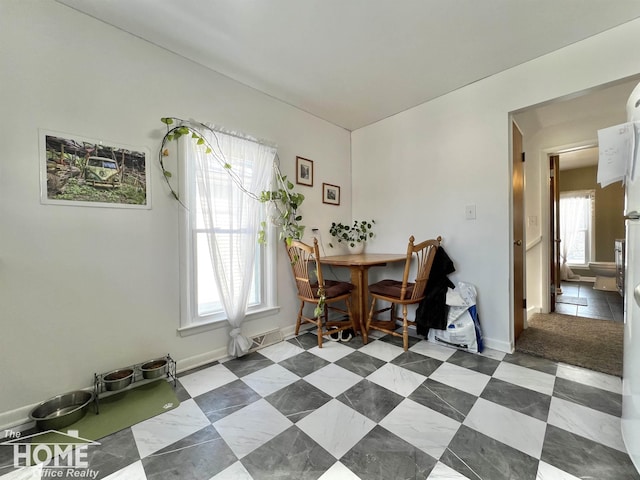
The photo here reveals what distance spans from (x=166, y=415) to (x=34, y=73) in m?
2.04

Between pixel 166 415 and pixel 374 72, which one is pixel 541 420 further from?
pixel 374 72

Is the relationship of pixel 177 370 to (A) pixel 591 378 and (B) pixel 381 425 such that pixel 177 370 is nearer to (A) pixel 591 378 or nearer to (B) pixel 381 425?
(B) pixel 381 425

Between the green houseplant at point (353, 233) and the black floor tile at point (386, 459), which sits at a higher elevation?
the green houseplant at point (353, 233)

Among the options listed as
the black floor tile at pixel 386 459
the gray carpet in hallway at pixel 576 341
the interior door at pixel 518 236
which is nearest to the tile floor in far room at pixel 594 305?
the gray carpet in hallway at pixel 576 341

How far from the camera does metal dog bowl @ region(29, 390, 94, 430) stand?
4.38 feet

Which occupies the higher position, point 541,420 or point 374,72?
point 374,72

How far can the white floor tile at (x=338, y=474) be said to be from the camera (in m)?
1.07

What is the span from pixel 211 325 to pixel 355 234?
6.21 feet

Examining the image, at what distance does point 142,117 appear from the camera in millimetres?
1788

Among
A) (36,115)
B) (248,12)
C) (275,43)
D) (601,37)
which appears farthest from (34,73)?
(601,37)

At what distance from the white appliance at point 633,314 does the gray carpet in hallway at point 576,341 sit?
1.05m

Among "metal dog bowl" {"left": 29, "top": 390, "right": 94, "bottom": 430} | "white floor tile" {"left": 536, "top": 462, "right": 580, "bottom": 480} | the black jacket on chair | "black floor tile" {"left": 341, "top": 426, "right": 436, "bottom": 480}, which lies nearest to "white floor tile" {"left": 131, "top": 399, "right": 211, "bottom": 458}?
"metal dog bowl" {"left": 29, "top": 390, "right": 94, "bottom": 430}

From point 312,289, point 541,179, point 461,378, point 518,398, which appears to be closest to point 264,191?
point 312,289

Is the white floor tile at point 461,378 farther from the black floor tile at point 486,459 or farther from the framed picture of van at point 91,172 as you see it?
the framed picture of van at point 91,172
